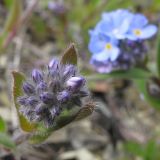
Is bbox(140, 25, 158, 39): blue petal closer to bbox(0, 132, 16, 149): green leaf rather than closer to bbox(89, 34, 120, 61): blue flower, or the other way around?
bbox(89, 34, 120, 61): blue flower

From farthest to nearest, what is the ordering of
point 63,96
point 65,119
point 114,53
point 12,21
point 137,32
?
point 12,21, point 137,32, point 114,53, point 65,119, point 63,96

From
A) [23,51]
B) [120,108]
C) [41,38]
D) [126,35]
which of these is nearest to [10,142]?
[126,35]

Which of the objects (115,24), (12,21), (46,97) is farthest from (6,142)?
(12,21)

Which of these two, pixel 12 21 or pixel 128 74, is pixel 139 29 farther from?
pixel 12 21

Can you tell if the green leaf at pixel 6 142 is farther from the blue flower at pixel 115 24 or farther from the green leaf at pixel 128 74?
the blue flower at pixel 115 24

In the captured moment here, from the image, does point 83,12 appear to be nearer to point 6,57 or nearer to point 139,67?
point 6,57
